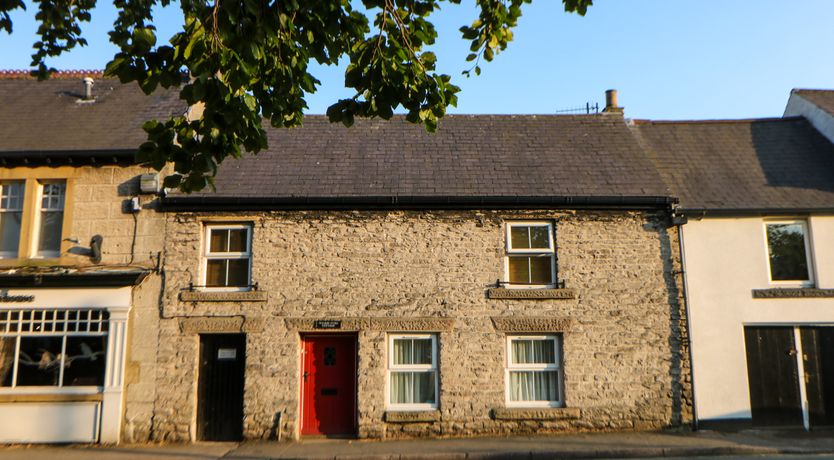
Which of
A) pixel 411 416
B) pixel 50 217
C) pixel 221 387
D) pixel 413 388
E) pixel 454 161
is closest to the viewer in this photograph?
pixel 411 416

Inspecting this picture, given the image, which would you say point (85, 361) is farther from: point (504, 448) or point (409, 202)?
point (504, 448)

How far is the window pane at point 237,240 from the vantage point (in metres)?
13.0

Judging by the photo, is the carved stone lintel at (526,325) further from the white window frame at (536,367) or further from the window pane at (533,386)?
the window pane at (533,386)

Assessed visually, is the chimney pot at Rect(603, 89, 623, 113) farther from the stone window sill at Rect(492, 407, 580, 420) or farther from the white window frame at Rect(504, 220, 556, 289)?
the stone window sill at Rect(492, 407, 580, 420)

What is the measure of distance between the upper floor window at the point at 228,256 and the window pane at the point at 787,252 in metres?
10.6

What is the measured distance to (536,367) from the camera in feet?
41.5

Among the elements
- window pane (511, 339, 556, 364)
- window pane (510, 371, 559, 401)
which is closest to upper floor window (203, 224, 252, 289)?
window pane (511, 339, 556, 364)

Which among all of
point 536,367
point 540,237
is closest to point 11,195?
point 540,237

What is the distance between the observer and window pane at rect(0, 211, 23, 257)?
12828 millimetres

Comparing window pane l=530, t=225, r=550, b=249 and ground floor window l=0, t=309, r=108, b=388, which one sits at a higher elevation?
window pane l=530, t=225, r=550, b=249

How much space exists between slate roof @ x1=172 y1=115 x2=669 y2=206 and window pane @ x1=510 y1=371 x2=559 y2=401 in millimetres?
3565

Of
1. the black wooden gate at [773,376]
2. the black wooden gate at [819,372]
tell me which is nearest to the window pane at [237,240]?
the black wooden gate at [773,376]

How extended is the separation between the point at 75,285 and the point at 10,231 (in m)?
2.00

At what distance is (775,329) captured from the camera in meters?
12.9
